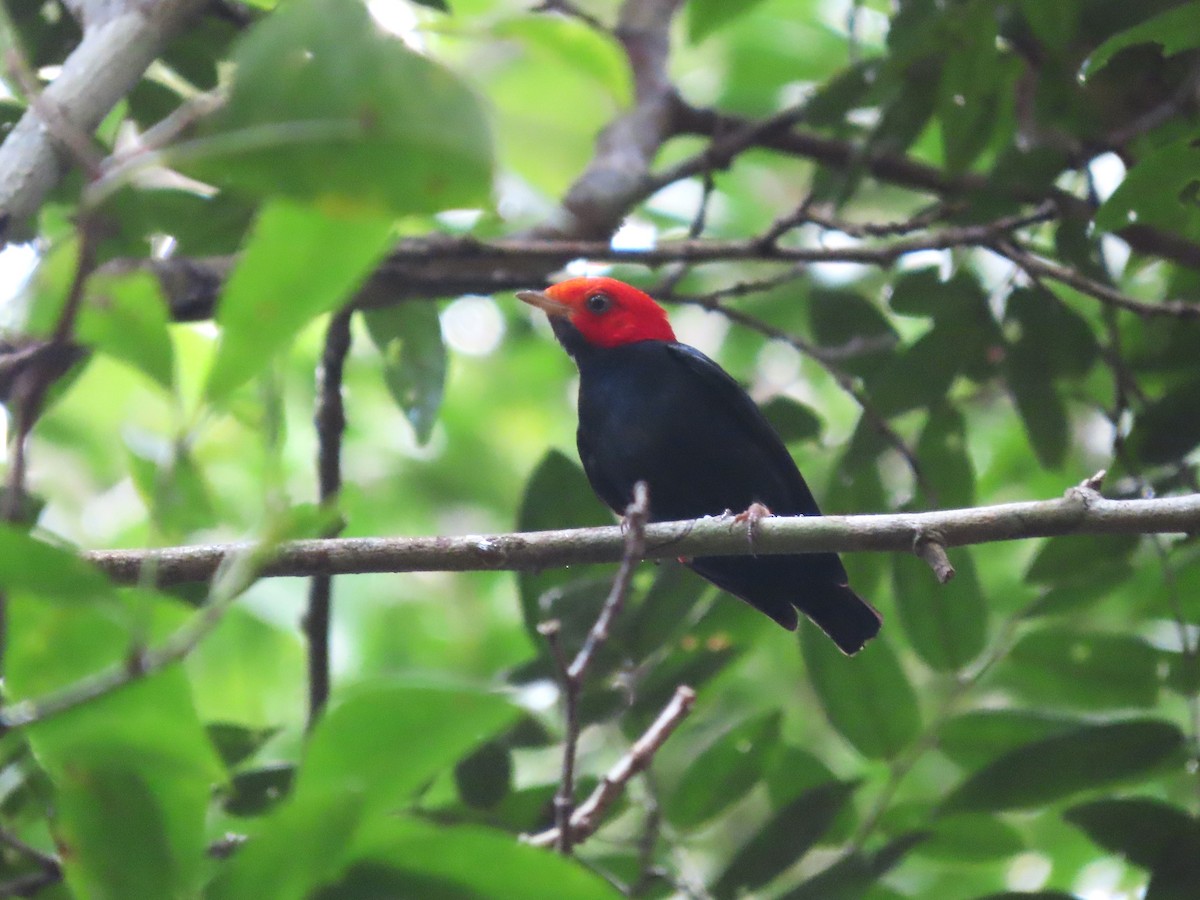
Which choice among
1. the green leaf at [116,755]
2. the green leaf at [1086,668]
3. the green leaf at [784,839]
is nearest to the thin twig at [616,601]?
the green leaf at [116,755]

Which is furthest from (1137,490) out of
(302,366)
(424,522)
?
(302,366)

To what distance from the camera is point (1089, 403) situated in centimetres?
373

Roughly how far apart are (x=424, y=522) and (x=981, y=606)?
3.94m

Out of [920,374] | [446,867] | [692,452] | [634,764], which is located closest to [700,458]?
[692,452]

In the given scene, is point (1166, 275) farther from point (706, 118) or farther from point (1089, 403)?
point (706, 118)

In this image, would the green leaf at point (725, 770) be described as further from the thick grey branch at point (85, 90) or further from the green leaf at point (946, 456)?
the thick grey branch at point (85, 90)

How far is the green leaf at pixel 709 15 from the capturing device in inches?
154

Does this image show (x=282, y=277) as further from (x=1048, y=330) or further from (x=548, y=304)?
(x=548, y=304)

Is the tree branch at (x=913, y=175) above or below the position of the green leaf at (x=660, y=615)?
above

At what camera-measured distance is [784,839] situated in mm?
2953

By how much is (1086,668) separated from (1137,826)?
1.53 feet

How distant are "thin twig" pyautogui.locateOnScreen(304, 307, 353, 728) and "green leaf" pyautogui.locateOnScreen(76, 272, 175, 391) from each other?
7.40 feet

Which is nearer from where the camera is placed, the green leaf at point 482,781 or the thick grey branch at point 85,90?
the thick grey branch at point 85,90

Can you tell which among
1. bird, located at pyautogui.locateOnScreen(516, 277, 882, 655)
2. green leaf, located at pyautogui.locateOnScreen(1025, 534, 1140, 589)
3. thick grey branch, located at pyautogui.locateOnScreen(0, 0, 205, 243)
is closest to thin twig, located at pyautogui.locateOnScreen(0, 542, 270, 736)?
thick grey branch, located at pyautogui.locateOnScreen(0, 0, 205, 243)
